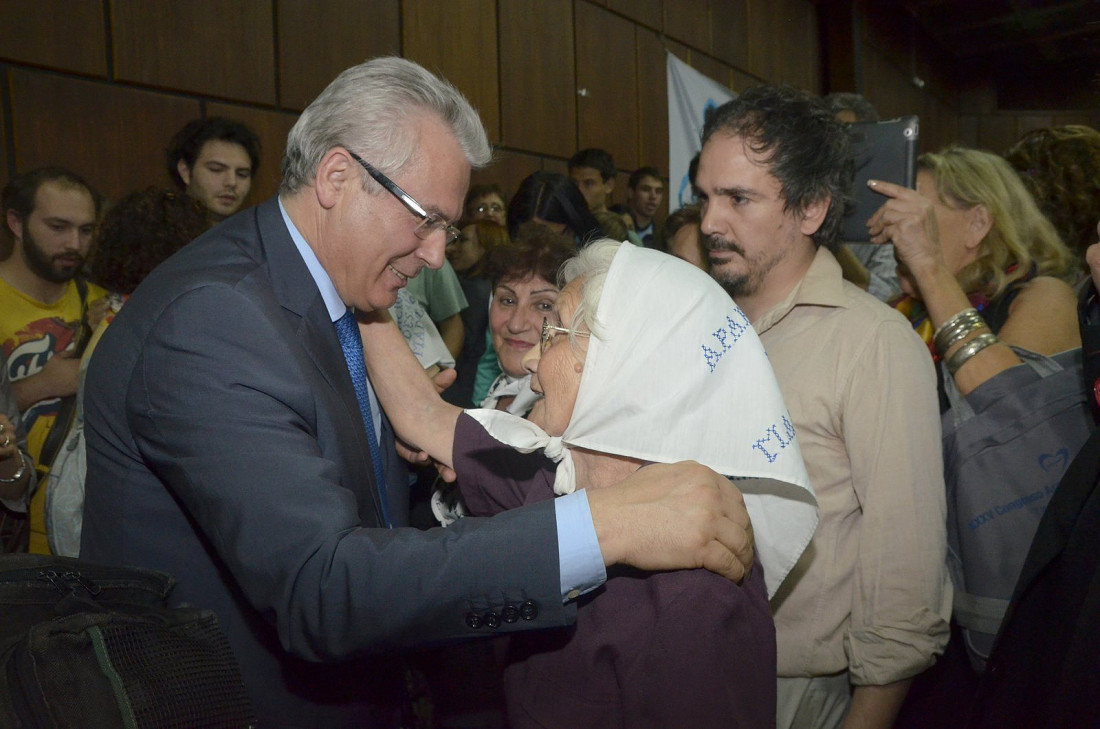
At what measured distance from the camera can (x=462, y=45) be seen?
4.79 metres

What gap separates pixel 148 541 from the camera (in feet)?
4.07

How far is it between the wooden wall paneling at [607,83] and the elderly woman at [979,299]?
3.79 meters

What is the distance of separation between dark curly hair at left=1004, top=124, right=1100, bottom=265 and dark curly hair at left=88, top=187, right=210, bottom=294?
2.42m

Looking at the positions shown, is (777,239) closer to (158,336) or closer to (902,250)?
(902,250)

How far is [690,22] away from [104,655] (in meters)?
7.18

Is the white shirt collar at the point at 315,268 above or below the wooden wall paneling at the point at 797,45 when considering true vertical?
below

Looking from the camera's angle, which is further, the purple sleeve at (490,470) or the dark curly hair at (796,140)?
the dark curly hair at (796,140)

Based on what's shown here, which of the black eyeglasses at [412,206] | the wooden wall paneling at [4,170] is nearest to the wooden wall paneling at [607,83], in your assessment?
the wooden wall paneling at [4,170]

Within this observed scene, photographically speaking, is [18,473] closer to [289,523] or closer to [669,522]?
[289,523]

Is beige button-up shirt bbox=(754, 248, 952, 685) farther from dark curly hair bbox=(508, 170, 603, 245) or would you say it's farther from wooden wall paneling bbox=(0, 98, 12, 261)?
wooden wall paneling bbox=(0, 98, 12, 261)

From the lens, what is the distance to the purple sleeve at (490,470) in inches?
59.9

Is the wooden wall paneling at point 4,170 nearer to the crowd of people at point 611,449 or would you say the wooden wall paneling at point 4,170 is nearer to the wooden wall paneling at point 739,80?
the crowd of people at point 611,449

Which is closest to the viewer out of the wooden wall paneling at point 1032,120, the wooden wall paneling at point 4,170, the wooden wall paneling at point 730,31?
the wooden wall paneling at point 4,170

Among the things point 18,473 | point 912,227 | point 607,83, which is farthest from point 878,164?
point 607,83
